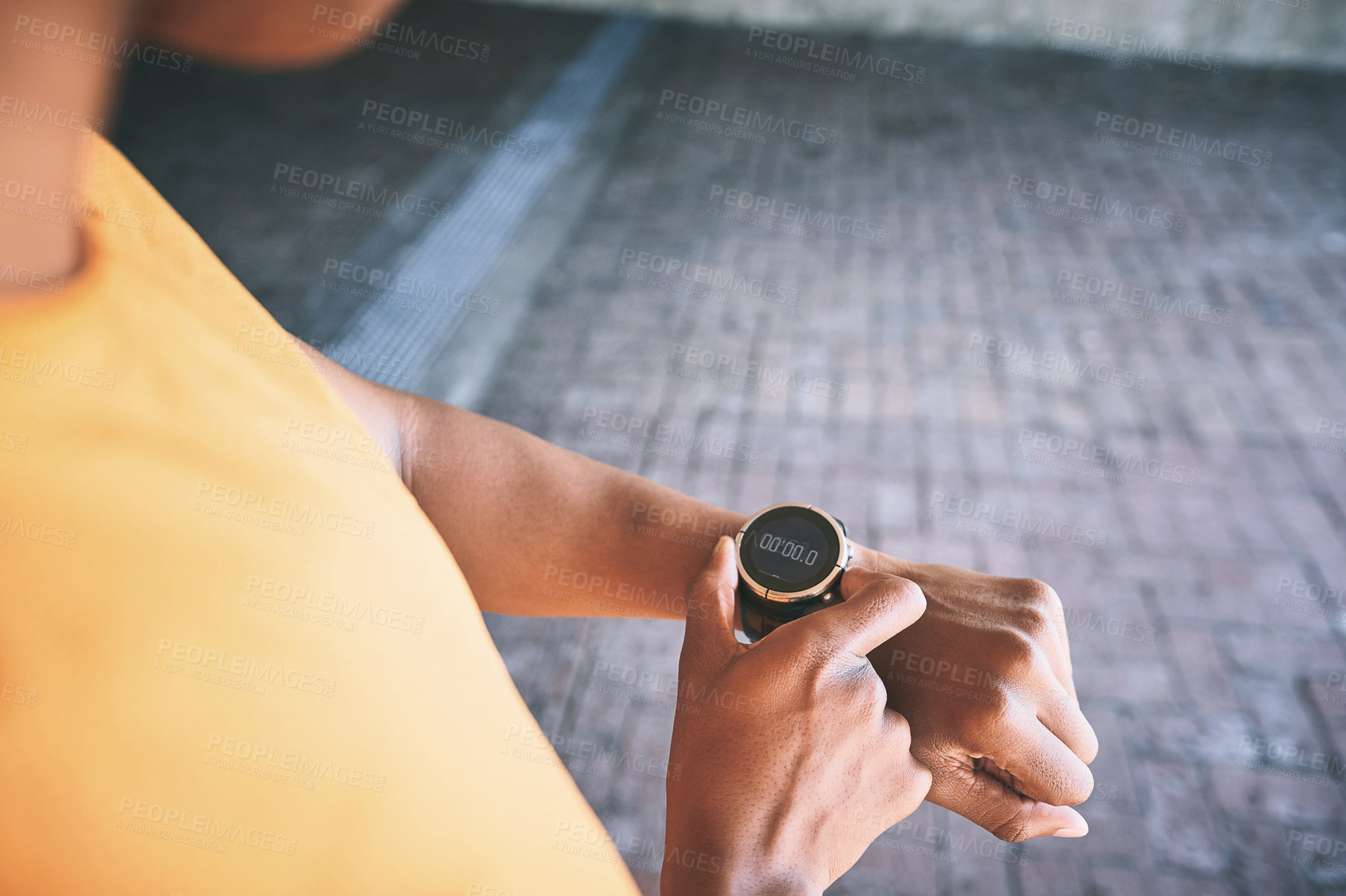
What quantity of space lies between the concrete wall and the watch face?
6.70m

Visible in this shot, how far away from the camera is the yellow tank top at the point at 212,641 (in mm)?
737

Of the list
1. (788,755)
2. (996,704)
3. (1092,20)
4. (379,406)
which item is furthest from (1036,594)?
(1092,20)

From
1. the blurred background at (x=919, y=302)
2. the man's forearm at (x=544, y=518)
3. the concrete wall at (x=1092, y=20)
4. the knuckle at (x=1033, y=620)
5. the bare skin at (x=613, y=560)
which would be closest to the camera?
the bare skin at (x=613, y=560)

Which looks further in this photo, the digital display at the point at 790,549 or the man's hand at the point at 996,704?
the digital display at the point at 790,549

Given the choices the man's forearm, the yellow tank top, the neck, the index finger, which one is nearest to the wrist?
the yellow tank top

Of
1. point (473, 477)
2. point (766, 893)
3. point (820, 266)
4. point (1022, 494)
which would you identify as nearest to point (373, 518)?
point (473, 477)

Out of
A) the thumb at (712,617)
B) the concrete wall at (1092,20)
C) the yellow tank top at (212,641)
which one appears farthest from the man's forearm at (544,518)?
the concrete wall at (1092,20)

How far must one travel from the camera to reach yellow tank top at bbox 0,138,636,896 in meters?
0.74

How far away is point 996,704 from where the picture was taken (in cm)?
103

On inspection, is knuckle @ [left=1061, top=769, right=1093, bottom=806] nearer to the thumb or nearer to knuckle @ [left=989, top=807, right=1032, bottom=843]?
knuckle @ [left=989, top=807, right=1032, bottom=843]

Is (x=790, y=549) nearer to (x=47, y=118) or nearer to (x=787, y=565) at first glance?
(x=787, y=565)

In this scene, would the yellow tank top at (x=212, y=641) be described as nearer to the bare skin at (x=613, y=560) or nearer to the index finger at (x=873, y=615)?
the bare skin at (x=613, y=560)

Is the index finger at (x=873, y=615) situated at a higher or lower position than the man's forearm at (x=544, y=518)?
higher

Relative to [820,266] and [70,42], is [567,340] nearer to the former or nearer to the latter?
[820,266]
